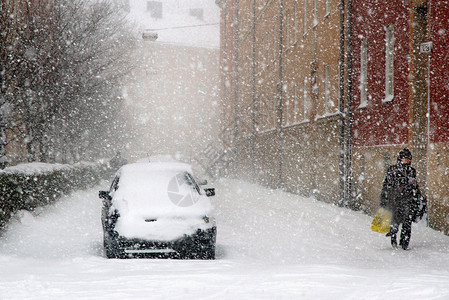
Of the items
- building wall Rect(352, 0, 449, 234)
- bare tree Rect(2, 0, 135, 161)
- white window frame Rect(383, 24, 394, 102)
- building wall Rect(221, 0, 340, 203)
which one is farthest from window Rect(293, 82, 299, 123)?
white window frame Rect(383, 24, 394, 102)

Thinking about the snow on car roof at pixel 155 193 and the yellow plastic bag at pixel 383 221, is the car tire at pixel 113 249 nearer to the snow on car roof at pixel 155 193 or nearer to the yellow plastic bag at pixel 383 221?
the snow on car roof at pixel 155 193

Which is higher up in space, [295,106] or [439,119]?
[295,106]

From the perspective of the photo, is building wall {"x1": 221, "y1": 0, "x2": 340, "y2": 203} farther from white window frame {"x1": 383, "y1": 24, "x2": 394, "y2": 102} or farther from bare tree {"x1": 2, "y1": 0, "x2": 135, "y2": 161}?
bare tree {"x1": 2, "y1": 0, "x2": 135, "y2": 161}

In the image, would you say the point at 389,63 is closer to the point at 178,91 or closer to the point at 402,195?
the point at 402,195

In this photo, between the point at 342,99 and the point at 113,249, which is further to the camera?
the point at 342,99

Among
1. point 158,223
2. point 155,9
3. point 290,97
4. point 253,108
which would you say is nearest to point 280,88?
point 290,97

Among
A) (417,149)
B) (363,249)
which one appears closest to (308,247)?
(363,249)

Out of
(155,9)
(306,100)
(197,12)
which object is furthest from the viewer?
(197,12)

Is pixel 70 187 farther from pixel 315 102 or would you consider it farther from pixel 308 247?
pixel 308 247

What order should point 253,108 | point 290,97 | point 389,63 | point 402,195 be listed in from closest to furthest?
point 402,195 → point 389,63 → point 290,97 → point 253,108

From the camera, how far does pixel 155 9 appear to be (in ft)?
269

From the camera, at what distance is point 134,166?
957 centimetres

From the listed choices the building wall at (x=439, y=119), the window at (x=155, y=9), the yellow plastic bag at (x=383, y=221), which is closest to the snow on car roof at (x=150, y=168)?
the yellow plastic bag at (x=383, y=221)

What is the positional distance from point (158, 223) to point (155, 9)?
7681cm
